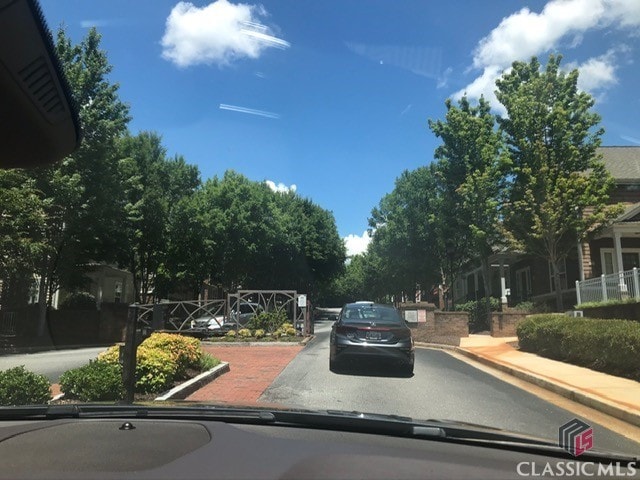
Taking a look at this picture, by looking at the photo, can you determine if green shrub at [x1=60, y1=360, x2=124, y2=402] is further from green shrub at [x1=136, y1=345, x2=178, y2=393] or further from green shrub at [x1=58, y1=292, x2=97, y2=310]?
green shrub at [x1=58, y1=292, x2=97, y2=310]

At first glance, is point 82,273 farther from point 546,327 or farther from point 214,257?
point 546,327

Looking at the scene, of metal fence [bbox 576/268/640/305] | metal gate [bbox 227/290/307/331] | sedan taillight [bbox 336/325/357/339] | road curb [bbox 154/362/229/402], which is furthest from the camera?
metal gate [bbox 227/290/307/331]

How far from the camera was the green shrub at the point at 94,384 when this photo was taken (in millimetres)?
7746

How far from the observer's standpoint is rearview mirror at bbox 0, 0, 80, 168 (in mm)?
2295

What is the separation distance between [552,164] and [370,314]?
13.1 meters

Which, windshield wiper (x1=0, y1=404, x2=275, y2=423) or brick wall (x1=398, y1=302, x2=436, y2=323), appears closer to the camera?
windshield wiper (x1=0, y1=404, x2=275, y2=423)

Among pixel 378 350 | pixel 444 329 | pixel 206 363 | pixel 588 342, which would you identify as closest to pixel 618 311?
pixel 588 342

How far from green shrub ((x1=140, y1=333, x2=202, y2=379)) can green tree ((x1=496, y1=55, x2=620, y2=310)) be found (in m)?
14.6

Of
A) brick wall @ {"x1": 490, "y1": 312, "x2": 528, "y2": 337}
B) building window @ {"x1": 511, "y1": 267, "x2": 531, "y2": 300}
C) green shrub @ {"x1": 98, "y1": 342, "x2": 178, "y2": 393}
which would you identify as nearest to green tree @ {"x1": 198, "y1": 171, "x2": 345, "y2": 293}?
building window @ {"x1": 511, "y1": 267, "x2": 531, "y2": 300}

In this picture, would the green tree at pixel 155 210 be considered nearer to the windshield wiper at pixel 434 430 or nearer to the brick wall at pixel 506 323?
the brick wall at pixel 506 323

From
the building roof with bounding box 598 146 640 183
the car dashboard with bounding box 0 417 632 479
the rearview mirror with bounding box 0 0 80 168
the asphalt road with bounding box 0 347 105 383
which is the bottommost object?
the asphalt road with bounding box 0 347 105 383

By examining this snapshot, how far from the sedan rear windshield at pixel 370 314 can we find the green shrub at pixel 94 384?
17.8 ft

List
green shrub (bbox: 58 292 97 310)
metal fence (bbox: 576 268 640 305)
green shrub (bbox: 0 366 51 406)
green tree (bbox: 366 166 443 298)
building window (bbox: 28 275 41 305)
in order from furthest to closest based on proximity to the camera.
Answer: green tree (bbox: 366 166 443 298), green shrub (bbox: 58 292 97 310), building window (bbox: 28 275 41 305), metal fence (bbox: 576 268 640 305), green shrub (bbox: 0 366 51 406)

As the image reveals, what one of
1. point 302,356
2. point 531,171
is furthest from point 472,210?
point 302,356
